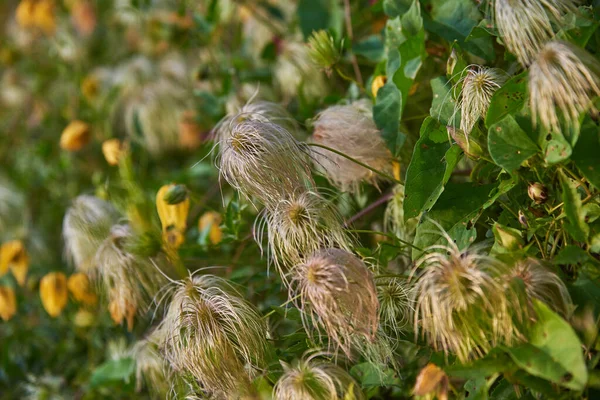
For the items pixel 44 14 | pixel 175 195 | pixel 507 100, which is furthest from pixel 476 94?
pixel 44 14

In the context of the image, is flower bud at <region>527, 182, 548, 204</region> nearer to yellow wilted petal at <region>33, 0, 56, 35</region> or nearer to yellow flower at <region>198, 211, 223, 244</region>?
yellow flower at <region>198, 211, 223, 244</region>

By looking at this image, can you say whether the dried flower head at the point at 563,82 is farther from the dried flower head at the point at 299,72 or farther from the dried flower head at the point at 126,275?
the dried flower head at the point at 299,72

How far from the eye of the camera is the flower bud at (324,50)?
116 cm

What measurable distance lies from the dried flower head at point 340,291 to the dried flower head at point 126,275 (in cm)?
38

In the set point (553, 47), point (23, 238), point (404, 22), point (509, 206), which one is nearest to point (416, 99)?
point (404, 22)

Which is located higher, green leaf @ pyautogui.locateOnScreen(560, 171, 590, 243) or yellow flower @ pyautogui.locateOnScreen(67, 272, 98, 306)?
green leaf @ pyautogui.locateOnScreen(560, 171, 590, 243)

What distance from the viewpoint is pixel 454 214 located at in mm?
927

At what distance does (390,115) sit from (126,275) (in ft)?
1.56

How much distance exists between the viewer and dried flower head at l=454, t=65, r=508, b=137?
87cm

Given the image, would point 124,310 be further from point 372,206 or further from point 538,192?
point 538,192

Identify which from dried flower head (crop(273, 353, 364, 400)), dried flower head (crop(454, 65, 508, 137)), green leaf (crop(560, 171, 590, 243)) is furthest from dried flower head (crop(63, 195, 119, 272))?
green leaf (crop(560, 171, 590, 243))

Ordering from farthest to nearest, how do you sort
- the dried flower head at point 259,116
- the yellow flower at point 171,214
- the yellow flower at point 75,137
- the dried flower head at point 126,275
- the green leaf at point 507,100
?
the yellow flower at point 75,137, the yellow flower at point 171,214, the dried flower head at point 126,275, the dried flower head at point 259,116, the green leaf at point 507,100

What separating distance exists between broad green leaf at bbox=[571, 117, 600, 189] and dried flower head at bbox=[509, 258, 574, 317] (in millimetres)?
112

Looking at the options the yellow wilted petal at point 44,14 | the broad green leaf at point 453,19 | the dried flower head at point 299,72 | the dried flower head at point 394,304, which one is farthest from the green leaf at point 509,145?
the yellow wilted petal at point 44,14
